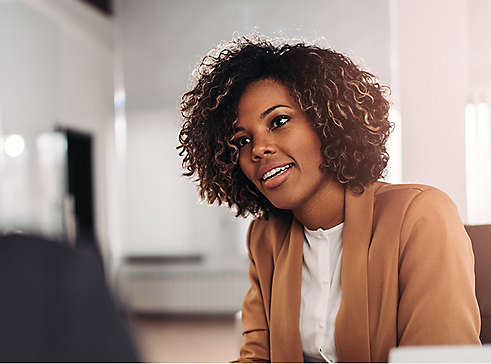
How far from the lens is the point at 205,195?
1.36 metres

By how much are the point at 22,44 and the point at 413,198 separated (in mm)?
3641

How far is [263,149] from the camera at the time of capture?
1.07 m

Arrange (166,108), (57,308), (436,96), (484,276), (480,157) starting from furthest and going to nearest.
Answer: (166,108) < (480,157) < (436,96) < (484,276) < (57,308)

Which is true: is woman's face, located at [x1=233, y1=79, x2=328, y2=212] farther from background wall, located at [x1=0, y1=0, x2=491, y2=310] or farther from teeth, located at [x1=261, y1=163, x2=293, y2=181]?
background wall, located at [x1=0, y1=0, x2=491, y2=310]

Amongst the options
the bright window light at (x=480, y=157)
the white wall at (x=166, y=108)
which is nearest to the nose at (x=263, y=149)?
the bright window light at (x=480, y=157)

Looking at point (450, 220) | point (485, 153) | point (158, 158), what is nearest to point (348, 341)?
point (450, 220)

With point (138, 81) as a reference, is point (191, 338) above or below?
below

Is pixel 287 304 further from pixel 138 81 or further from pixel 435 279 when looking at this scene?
pixel 138 81

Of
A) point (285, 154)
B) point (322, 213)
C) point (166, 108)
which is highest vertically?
point (166, 108)

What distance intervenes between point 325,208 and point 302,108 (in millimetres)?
220

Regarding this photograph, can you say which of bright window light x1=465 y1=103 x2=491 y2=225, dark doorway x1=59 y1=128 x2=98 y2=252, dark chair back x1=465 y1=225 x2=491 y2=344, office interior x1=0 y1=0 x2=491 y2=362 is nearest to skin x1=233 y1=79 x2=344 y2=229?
dark chair back x1=465 y1=225 x2=491 y2=344

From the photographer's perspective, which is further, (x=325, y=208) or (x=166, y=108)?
(x=166, y=108)

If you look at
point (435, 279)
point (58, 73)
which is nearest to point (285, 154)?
point (435, 279)

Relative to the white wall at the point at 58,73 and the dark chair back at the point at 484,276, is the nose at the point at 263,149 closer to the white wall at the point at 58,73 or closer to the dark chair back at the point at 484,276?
the dark chair back at the point at 484,276
